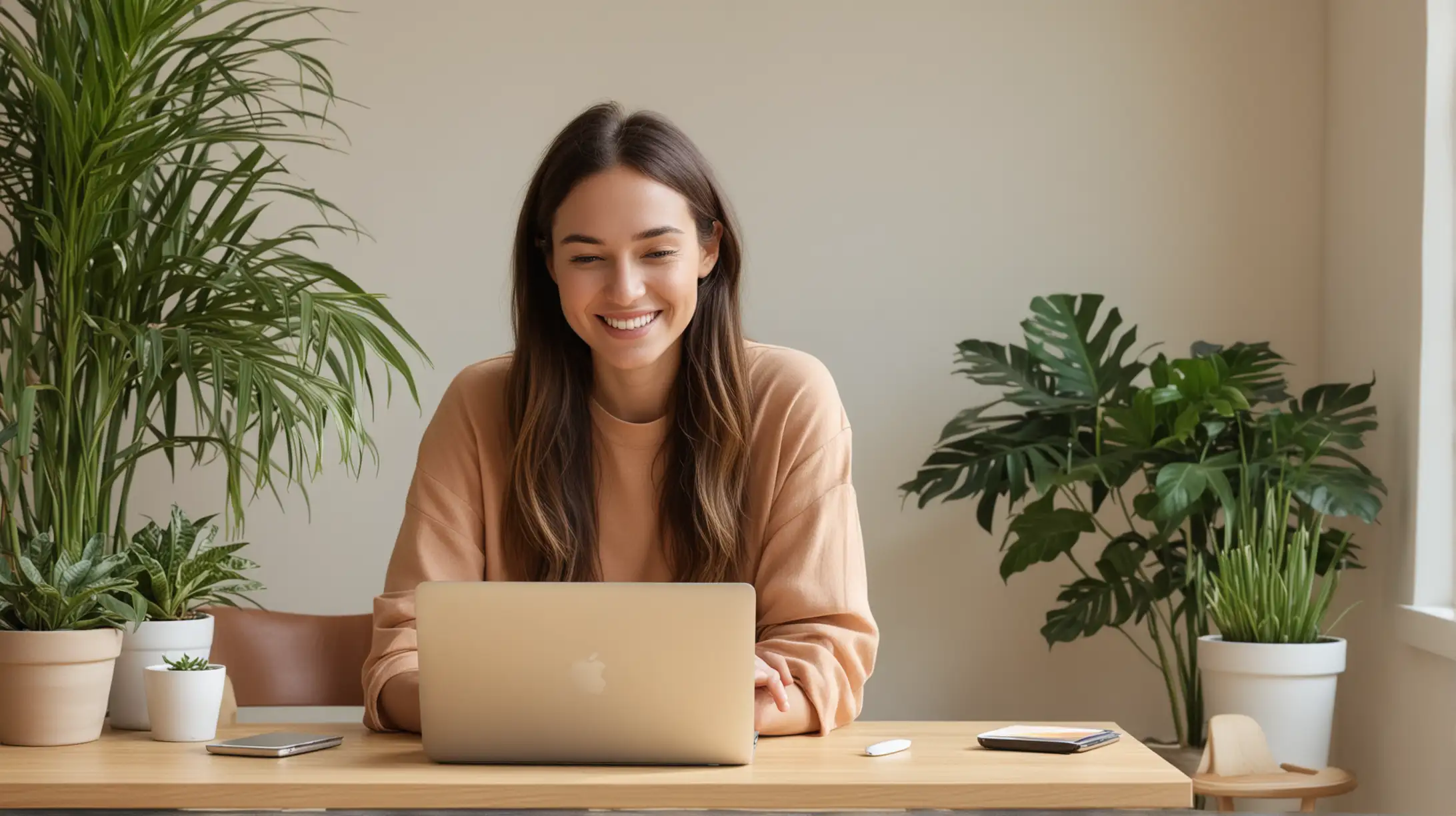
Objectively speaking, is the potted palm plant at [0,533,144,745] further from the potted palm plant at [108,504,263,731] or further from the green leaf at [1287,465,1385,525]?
the green leaf at [1287,465,1385,525]

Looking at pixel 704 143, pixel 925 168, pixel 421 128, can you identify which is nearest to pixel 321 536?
pixel 421 128

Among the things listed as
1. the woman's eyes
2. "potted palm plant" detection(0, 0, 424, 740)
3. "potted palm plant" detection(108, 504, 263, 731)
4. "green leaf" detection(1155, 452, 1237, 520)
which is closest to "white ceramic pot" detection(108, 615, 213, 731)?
"potted palm plant" detection(108, 504, 263, 731)

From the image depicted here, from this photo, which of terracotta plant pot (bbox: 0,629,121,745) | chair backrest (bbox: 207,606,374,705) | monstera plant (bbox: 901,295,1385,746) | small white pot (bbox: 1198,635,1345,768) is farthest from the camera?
monstera plant (bbox: 901,295,1385,746)

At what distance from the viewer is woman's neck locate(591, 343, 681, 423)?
6.47 ft

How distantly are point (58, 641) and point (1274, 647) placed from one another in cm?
220

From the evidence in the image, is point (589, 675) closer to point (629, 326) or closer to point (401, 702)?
point (401, 702)

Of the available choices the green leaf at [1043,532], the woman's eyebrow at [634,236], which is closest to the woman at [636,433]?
the woman's eyebrow at [634,236]

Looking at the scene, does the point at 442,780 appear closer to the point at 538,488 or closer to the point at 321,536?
the point at 538,488

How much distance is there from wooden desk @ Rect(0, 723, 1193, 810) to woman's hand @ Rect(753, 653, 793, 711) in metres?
0.17

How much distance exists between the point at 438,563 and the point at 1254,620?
176cm

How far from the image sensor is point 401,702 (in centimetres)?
159

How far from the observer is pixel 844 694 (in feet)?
5.40

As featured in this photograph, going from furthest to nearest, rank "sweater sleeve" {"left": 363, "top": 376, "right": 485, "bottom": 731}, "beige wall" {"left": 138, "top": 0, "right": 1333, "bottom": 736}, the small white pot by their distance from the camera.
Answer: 1. "beige wall" {"left": 138, "top": 0, "right": 1333, "bottom": 736}
2. the small white pot
3. "sweater sleeve" {"left": 363, "top": 376, "right": 485, "bottom": 731}

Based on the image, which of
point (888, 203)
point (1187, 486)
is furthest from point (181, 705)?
point (888, 203)
